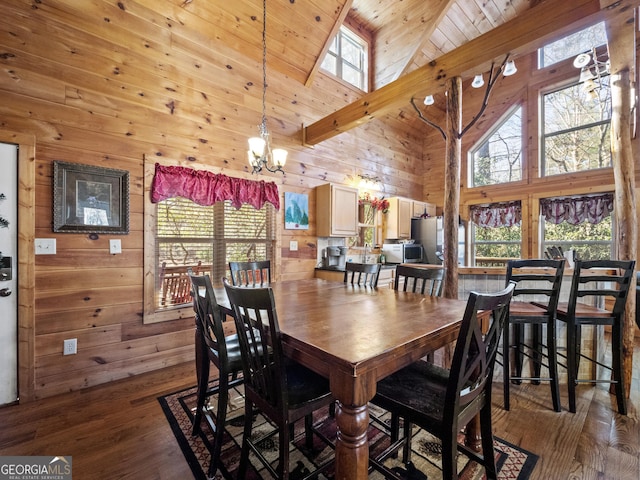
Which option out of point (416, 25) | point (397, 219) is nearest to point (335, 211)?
point (397, 219)

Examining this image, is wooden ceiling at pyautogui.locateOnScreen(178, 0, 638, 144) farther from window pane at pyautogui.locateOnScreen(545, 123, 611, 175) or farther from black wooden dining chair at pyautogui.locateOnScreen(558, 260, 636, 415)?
window pane at pyautogui.locateOnScreen(545, 123, 611, 175)

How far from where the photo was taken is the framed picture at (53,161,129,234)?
2.42m

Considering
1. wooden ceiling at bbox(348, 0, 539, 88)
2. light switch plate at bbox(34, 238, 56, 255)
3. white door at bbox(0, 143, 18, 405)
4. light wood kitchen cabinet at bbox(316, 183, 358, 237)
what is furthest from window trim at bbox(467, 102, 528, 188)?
white door at bbox(0, 143, 18, 405)

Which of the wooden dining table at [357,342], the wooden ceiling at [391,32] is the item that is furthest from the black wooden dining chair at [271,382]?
the wooden ceiling at [391,32]

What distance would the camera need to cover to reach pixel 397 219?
201 inches

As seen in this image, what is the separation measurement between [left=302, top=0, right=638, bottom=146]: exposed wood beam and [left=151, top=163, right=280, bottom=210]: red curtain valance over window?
142cm

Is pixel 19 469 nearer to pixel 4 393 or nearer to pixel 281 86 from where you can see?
pixel 4 393

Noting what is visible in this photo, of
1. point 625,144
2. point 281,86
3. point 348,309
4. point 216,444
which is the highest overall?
point 281,86

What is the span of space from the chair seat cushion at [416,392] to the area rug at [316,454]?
53 cm

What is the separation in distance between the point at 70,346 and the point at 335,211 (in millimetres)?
3210

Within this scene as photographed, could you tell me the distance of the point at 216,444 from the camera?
1.53 metres

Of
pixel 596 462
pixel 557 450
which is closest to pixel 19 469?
pixel 557 450

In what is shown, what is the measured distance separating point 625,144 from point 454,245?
1.62 metres

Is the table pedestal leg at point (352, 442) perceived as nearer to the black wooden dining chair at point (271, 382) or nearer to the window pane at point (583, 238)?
the black wooden dining chair at point (271, 382)
